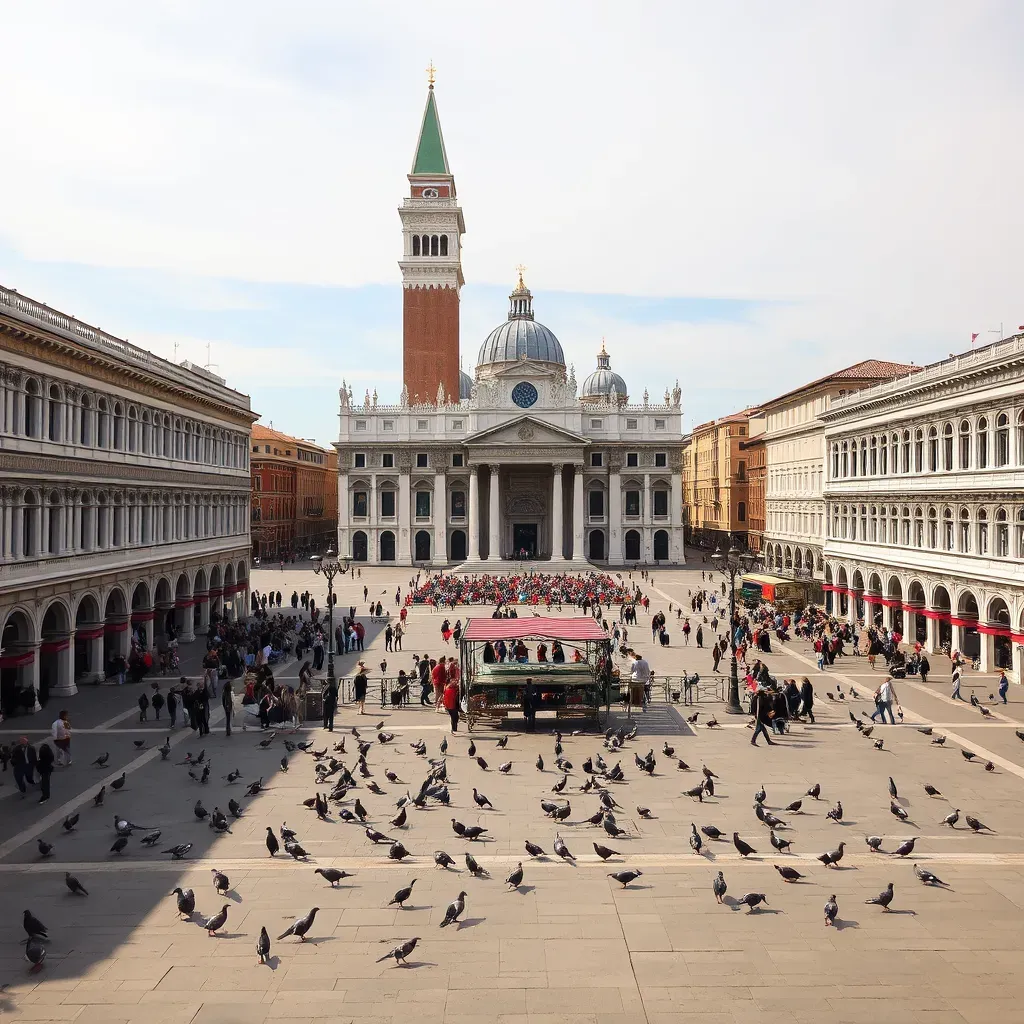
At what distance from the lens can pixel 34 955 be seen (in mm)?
11227

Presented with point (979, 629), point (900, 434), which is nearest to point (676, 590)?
point (900, 434)

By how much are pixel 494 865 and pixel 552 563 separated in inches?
2467

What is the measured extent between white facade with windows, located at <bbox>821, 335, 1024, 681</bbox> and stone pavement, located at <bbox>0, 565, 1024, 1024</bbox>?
40.4 feet

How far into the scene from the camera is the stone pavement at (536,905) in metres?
10.7

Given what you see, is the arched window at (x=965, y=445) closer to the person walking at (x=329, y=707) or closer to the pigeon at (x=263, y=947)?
the person walking at (x=329, y=707)

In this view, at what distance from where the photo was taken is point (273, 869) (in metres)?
14.7

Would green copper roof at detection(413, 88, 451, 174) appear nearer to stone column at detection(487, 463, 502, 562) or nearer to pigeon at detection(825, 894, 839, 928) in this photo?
stone column at detection(487, 463, 502, 562)

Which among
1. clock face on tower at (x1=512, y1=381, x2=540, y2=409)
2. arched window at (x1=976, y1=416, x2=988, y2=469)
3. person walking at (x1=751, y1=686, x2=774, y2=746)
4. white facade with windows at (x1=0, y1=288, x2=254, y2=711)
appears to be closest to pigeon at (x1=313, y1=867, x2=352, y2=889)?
person walking at (x1=751, y1=686, x2=774, y2=746)

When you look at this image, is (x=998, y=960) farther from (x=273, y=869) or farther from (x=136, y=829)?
(x=136, y=829)

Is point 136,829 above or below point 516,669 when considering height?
below

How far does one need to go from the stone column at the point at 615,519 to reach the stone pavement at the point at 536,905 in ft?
207

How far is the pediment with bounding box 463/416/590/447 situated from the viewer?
79938mm

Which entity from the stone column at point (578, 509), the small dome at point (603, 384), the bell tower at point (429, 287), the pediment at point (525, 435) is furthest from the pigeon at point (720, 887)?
the small dome at point (603, 384)

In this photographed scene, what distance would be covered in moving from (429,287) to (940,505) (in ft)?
209
